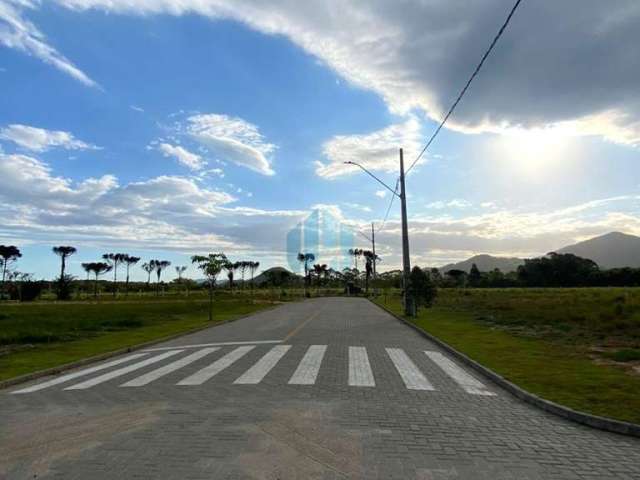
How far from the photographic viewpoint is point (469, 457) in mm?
5426

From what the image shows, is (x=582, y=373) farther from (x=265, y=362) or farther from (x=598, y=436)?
(x=265, y=362)

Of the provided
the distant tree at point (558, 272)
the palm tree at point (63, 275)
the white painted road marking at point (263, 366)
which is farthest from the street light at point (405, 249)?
the distant tree at point (558, 272)

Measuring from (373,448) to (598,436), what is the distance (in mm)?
2936

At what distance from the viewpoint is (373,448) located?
223 inches

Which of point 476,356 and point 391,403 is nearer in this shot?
point 391,403

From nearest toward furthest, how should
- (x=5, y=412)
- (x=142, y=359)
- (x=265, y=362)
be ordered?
(x=5, y=412) < (x=265, y=362) < (x=142, y=359)

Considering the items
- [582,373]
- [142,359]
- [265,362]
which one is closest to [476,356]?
[582,373]

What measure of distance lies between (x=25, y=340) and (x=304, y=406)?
48.4 ft

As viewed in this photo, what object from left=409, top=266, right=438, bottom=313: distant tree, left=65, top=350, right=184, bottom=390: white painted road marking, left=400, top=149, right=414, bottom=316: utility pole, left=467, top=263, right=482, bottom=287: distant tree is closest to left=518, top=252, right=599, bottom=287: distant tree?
left=467, top=263, right=482, bottom=287: distant tree

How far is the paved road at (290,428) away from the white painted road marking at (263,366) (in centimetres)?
4

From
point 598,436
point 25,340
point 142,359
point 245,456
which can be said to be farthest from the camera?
point 25,340

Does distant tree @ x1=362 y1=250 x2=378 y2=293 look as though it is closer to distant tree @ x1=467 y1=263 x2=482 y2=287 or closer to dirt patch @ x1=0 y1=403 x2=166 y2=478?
distant tree @ x1=467 y1=263 x2=482 y2=287

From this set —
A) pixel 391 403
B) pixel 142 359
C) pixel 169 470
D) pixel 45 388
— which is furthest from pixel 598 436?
pixel 142 359

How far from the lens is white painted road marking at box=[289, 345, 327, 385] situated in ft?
32.0
